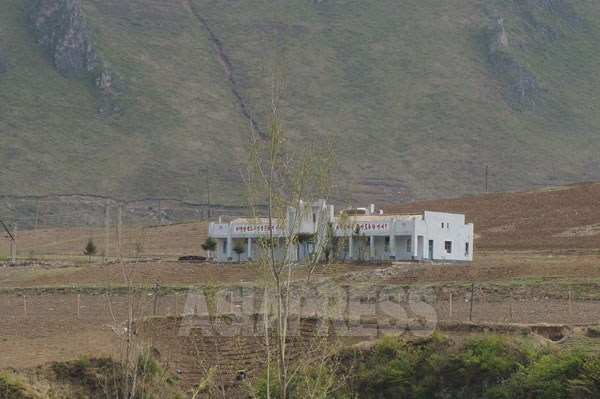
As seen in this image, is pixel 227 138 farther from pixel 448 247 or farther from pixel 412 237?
pixel 412 237

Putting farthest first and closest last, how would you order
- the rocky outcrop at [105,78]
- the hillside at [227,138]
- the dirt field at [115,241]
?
1. the rocky outcrop at [105,78]
2. the hillside at [227,138]
3. the dirt field at [115,241]

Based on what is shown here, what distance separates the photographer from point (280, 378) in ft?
69.2

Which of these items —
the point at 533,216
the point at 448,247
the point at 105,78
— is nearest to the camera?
the point at 448,247

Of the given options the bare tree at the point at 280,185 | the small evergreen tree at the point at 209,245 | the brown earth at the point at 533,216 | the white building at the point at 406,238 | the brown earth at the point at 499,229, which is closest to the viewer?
the bare tree at the point at 280,185

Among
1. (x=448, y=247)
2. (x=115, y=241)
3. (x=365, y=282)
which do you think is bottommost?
(x=365, y=282)

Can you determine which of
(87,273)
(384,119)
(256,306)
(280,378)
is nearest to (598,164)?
(384,119)

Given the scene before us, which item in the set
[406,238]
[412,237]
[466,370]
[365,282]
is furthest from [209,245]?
[466,370]

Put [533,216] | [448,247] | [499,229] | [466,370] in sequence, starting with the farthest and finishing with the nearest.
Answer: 1. [533,216]
2. [499,229]
3. [448,247]
4. [466,370]

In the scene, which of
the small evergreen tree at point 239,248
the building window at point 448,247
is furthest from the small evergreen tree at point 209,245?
the building window at point 448,247

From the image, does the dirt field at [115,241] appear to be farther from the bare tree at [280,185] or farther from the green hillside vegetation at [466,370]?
the bare tree at [280,185]

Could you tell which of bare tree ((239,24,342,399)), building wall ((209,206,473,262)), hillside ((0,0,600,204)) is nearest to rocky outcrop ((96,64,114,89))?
hillside ((0,0,600,204))

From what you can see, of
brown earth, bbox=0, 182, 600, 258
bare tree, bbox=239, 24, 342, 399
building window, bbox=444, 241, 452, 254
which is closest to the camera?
bare tree, bbox=239, 24, 342, 399

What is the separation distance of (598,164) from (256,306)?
490 feet

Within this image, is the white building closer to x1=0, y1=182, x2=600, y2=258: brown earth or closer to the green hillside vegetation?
x1=0, y1=182, x2=600, y2=258: brown earth
